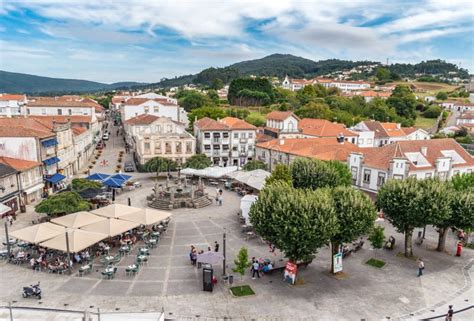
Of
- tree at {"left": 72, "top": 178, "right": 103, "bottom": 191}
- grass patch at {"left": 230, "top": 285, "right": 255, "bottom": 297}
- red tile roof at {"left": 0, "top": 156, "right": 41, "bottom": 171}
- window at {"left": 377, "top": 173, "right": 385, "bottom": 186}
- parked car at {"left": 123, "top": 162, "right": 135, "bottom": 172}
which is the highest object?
red tile roof at {"left": 0, "top": 156, "right": 41, "bottom": 171}

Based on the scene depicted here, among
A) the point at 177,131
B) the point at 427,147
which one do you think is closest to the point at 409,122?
the point at 427,147

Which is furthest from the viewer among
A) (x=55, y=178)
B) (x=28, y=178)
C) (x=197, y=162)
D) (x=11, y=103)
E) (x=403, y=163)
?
(x=11, y=103)

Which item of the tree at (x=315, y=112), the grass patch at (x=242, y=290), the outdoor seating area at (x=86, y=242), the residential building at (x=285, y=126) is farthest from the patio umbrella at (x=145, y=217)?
the tree at (x=315, y=112)

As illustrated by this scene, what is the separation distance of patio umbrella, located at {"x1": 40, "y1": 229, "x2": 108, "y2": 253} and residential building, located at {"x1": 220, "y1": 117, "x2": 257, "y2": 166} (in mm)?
41242

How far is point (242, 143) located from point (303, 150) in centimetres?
1524

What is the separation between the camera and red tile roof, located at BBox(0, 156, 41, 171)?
38466 millimetres

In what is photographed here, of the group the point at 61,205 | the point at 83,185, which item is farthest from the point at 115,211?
the point at 83,185

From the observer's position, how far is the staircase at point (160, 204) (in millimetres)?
39819

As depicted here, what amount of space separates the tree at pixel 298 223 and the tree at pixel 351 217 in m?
1.25

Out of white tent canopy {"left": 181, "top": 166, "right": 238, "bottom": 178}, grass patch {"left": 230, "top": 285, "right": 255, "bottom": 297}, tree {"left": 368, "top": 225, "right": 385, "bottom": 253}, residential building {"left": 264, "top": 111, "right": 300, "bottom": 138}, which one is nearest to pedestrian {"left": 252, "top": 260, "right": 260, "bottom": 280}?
grass patch {"left": 230, "top": 285, "right": 255, "bottom": 297}

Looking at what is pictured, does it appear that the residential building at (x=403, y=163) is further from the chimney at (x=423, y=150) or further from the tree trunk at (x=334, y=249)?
the tree trunk at (x=334, y=249)

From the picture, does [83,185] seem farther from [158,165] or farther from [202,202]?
[158,165]

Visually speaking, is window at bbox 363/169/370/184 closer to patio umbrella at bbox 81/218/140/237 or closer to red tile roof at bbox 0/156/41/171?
patio umbrella at bbox 81/218/140/237

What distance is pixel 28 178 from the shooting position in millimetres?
40031
